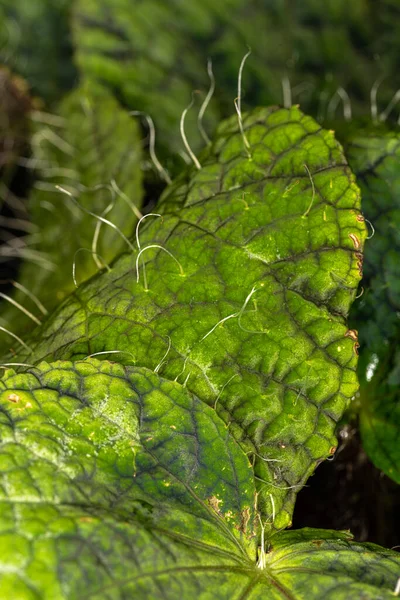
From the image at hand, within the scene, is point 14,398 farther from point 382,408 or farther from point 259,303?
point 382,408

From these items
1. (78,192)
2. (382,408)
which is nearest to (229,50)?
(78,192)

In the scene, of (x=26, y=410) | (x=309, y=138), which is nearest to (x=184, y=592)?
(x=26, y=410)

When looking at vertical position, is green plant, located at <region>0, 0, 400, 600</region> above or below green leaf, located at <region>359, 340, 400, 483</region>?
above

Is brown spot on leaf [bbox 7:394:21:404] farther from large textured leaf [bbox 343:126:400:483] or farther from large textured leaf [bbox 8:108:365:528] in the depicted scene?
large textured leaf [bbox 343:126:400:483]

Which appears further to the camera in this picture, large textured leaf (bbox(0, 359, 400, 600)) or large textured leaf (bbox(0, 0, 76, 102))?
large textured leaf (bbox(0, 0, 76, 102))

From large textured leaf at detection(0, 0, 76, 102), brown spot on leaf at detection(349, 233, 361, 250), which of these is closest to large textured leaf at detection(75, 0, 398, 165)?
large textured leaf at detection(0, 0, 76, 102)

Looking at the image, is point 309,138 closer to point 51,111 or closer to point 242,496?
point 242,496

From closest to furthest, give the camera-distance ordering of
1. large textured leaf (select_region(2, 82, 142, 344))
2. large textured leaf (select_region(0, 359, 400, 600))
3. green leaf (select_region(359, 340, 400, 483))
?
1. large textured leaf (select_region(0, 359, 400, 600))
2. green leaf (select_region(359, 340, 400, 483))
3. large textured leaf (select_region(2, 82, 142, 344))
